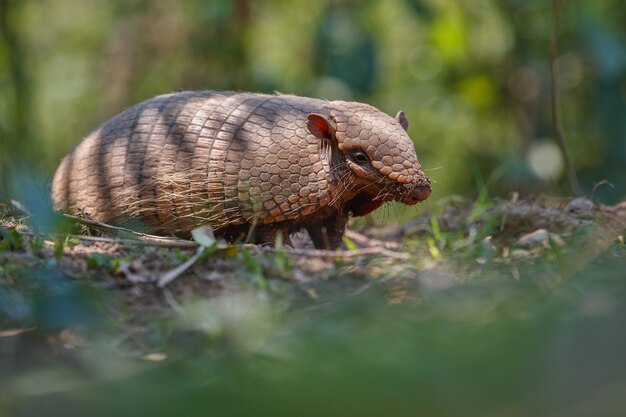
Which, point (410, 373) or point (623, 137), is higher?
point (410, 373)

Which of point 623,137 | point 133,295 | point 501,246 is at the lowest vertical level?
point 623,137

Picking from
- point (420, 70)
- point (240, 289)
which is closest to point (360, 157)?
point (240, 289)

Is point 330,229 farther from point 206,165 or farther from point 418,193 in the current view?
point 206,165

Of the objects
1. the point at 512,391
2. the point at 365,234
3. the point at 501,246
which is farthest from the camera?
the point at 365,234

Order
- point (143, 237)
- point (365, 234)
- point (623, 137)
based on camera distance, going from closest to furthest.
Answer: point (143, 237)
point (365, 234)
point (623, 137)

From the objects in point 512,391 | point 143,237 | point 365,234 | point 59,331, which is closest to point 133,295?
point 59,331

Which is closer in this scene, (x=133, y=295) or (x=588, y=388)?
(x=588, y=388)

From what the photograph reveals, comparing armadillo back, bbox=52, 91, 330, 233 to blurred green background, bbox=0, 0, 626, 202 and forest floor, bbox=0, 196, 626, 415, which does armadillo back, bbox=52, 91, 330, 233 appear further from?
blurred green background, bbox=0, 0, 626, 202

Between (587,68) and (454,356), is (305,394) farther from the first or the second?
(587,68)
